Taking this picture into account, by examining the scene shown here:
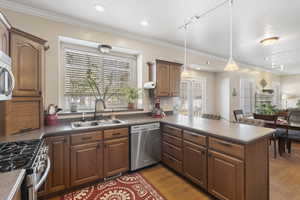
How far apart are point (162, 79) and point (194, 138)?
1604mm

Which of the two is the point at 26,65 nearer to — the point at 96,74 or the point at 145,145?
the point at 96,74

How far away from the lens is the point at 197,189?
2.10 m

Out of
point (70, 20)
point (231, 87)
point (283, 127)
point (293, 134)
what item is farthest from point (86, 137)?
point (231, 87)

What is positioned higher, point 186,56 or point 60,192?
point 186,56

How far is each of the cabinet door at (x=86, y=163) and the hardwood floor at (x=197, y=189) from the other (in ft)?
1.18

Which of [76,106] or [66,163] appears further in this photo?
[76,106]

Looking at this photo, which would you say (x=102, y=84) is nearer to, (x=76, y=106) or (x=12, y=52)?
(x=76, y=106)

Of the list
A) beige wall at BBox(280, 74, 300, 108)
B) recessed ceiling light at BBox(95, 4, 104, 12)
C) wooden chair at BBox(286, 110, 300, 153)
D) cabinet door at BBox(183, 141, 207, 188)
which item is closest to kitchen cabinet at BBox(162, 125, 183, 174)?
cabinet door at BBox(183, 141, 207, 188)

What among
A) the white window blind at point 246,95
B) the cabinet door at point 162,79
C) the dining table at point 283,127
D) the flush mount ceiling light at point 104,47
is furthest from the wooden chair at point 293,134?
the flush mount ceiling light at point 104,47

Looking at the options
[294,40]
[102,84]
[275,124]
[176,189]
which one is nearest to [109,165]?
[176,189]

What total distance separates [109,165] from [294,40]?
495cm

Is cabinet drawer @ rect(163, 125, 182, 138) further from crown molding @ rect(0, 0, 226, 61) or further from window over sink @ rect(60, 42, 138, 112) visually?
crown molding @ rect(0, 0, 226, 61)

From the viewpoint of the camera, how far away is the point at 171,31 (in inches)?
115

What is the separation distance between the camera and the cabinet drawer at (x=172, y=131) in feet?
7.79
